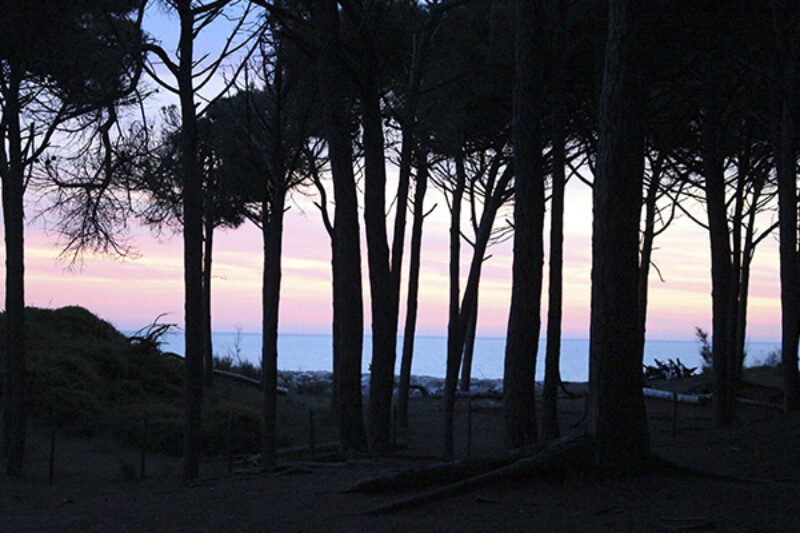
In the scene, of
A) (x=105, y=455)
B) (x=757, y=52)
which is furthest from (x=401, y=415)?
(x=757, y=52)

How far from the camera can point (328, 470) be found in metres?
9.66

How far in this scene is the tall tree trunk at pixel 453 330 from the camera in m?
14.2

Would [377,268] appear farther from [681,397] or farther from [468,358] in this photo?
[468,358]

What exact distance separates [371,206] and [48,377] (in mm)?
9628

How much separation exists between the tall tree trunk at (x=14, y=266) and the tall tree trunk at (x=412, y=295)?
309 inches

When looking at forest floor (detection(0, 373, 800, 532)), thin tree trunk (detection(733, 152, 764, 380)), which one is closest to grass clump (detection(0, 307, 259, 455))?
forest floor (detection(0, 373, 800, 532))

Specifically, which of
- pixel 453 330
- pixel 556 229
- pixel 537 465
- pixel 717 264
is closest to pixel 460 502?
pixel 537 465

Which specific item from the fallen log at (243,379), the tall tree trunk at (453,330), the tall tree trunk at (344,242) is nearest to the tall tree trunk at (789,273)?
the tall tree trunk at (453,330)

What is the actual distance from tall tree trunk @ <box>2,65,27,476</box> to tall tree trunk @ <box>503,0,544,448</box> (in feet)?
24.0

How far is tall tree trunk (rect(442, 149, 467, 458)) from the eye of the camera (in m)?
14.2

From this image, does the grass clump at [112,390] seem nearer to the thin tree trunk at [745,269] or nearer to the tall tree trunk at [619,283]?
the tall tree trunk at [619,283]

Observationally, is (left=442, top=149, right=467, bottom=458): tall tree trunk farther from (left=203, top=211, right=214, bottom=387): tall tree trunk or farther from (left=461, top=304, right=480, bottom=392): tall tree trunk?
(left=203, top=211, right=214, bottom=387): tall tree trunk

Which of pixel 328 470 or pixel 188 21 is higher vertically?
pixel 188 21

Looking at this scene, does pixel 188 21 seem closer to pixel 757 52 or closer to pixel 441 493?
pixel 441 493
